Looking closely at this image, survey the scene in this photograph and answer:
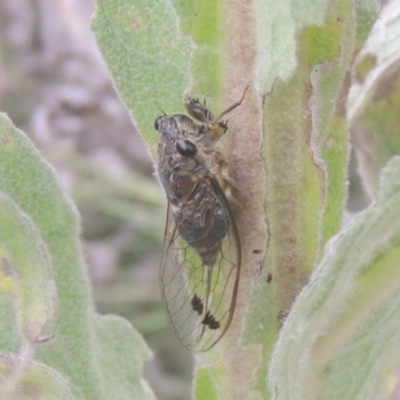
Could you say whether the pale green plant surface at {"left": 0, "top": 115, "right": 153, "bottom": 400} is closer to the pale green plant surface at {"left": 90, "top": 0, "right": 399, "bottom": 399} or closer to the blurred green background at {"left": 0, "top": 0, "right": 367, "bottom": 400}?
the pale green plant surface at {"left": 90, "top": 0, "right": 399, "bottom": 399}

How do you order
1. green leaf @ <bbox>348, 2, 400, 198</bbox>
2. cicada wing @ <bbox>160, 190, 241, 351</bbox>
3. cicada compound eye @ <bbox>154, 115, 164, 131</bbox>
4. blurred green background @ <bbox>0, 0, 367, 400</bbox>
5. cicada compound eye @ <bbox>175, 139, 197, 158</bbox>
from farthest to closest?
blurred green background @ <bbox>0, 0, 367, 400</bbox> → green leaf @ <bbox>348, 2, 400, 198</bbox> → cicada compound eye @ <bbox>175, 139, 197, 158</bbox> → cicada compound eye @ <bbox>154, 115, 164, 131</bbox> → cicada wing @ <bbox>160, 190, 241, 351</bbox>

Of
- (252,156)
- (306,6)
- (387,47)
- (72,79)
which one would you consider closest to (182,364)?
(72,79)

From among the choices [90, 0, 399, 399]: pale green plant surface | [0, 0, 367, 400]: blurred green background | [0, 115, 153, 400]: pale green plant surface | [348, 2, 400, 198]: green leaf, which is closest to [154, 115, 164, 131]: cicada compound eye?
[90, 0, 399, 399]: pale green plant surface

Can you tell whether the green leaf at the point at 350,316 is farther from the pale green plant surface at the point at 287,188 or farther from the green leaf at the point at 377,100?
the green leaf at the point at 377,100

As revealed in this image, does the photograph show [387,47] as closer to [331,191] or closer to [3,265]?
[331,191]

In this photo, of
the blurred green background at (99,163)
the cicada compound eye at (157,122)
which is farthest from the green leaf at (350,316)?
the blurred green background at (99,163)

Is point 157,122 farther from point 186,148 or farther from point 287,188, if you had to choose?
point 287,188
